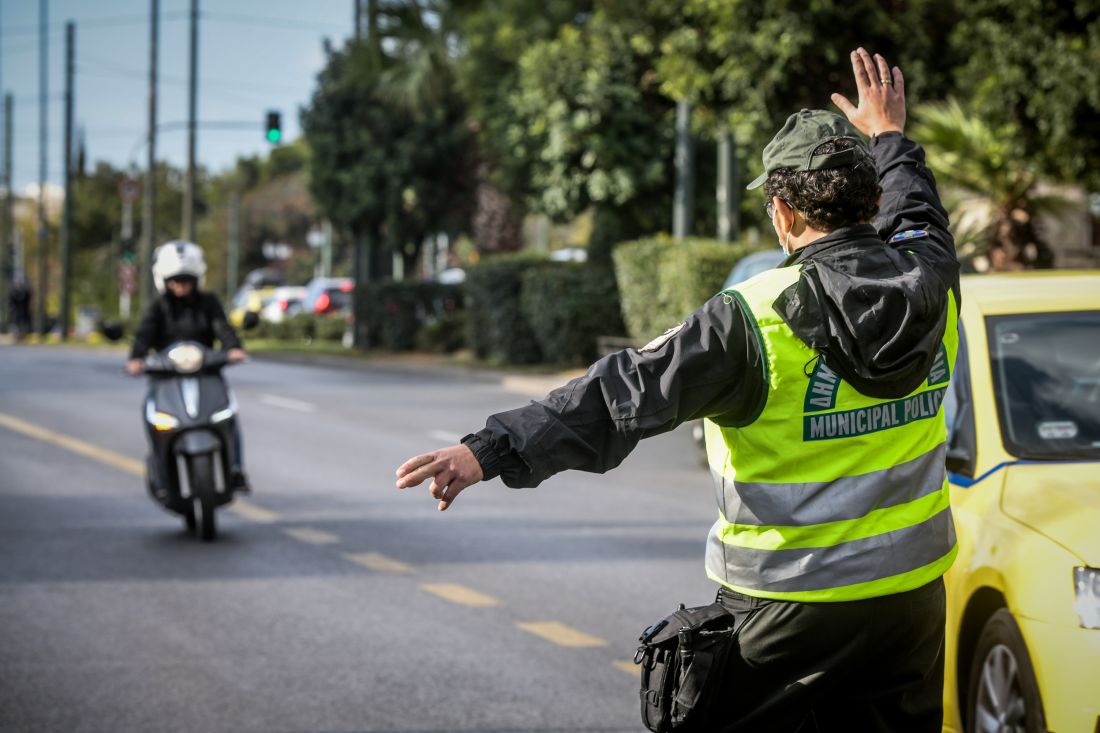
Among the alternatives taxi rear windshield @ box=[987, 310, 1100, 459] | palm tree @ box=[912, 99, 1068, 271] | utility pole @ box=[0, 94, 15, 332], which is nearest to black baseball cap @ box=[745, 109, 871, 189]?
taxi rear windshield @ box=[987, 310, 1100, 459]

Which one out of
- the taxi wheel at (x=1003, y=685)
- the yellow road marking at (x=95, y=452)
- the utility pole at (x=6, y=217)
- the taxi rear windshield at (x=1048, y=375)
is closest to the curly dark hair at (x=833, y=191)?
the taxi wheel at (x=1003, y=685)

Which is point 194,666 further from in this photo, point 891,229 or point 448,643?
point 891,229

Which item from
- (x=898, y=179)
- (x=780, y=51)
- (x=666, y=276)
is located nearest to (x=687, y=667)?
(x=898, y=179)

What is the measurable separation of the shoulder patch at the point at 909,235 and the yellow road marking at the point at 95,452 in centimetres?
795

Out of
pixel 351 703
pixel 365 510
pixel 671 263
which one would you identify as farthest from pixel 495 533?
pixel 671 263

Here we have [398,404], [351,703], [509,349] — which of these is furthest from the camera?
[509,349]

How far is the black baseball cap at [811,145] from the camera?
331 centimetres

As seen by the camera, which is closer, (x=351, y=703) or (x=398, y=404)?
(x=351, y=703)

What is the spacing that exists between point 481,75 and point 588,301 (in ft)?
23.8

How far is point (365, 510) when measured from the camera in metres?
11.5

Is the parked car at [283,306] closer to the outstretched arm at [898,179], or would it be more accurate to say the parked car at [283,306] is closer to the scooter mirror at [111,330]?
the scooter mirror at [111,330]

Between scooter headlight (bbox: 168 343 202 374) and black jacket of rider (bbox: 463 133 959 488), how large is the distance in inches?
292

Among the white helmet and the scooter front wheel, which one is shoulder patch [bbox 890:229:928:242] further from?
the white helmet

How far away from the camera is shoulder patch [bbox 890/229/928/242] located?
360 centimetres
